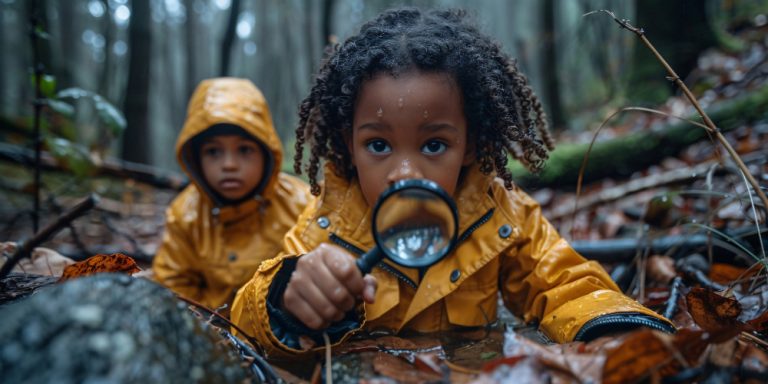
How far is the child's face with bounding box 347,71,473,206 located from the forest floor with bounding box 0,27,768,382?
68 centimetres

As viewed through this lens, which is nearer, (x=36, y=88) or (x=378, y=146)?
(x=378, y=146)

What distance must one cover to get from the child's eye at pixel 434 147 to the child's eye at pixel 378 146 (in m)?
0.16

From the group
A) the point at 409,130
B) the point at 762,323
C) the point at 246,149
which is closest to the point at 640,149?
the point at 762,323

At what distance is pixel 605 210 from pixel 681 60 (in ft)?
14.1

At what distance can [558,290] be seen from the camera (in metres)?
1.98

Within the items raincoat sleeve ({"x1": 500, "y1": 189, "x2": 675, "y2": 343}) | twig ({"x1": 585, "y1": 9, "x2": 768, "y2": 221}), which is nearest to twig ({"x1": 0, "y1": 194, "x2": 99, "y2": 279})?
raincoat sleeve ({"x1": 500, "y1": 189, "x2": 675, "y2": 343})

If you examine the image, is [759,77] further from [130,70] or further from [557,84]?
[130,70]

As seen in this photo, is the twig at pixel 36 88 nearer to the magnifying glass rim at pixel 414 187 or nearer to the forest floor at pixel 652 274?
the forest floor at pixel 652 274

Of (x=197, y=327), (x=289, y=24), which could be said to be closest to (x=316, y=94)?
(x=197, y=327)

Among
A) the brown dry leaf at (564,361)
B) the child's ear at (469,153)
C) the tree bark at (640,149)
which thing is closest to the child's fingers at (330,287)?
the brown dry leaf at (564,361)

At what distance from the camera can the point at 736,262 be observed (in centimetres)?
250

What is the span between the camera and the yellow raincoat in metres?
2.00

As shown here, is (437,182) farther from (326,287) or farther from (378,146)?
(326,287)

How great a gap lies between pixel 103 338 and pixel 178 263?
8.74 ft
